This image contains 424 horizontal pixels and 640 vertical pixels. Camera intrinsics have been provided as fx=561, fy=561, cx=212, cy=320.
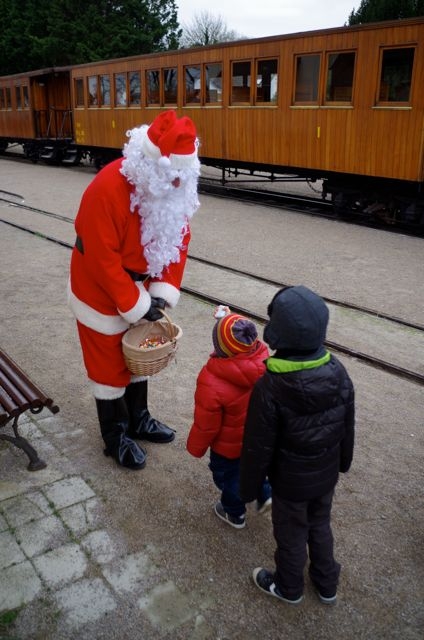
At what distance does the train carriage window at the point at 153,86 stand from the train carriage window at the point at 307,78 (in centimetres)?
464

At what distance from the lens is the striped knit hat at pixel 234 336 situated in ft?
7.94

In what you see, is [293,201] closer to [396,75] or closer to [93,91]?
[396,75]

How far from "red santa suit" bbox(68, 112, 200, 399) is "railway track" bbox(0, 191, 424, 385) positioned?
2.21 m

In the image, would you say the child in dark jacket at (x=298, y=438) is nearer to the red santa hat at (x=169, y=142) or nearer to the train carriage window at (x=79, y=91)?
the red santa hat at (x=169, y=142)

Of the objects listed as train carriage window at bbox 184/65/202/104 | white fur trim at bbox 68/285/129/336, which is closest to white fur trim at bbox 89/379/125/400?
white fur trim at bbox 68/285/129/336

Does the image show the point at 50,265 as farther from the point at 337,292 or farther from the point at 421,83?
the point at 421,83

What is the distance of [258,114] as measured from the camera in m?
11.5

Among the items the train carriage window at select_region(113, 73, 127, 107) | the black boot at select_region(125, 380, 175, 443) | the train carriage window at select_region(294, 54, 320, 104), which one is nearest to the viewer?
the black boot at select_region(125, 380, 175, 443)

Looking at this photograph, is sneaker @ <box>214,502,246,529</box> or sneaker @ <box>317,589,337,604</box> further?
sneaker @ <box>214,502,246,529</box>

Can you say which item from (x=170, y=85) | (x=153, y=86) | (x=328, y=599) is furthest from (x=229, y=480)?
(x=153, y=86)

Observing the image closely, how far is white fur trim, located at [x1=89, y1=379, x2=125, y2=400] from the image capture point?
312cm

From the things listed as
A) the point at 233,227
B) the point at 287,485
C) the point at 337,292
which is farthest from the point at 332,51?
the point at 287,485

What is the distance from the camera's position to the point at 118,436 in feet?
10.6

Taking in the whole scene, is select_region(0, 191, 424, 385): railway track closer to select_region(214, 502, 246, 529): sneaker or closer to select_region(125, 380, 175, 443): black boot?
select_region(125, 380, 175, 443): black boot
